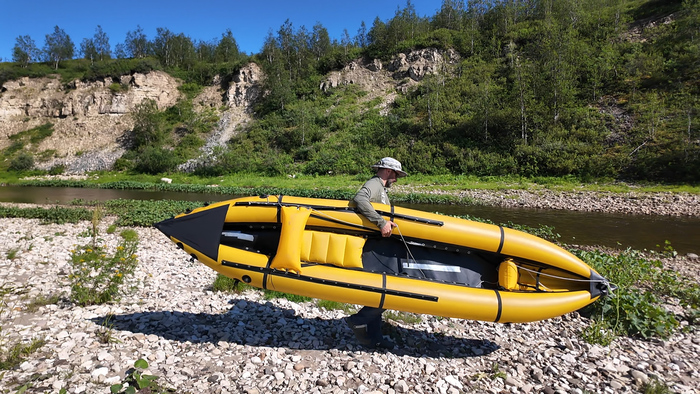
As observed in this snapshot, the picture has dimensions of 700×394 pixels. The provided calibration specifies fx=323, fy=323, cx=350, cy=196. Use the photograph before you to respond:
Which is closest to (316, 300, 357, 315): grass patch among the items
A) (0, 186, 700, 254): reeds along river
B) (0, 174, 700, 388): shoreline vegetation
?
(0, 174, 700, 388): shoreline vegetation

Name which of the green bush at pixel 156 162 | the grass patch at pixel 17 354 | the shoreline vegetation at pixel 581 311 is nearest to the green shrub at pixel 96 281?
the shoreline vegetation at pixel 581 311

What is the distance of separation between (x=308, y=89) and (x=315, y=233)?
5125 cm

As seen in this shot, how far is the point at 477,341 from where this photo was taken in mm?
5051

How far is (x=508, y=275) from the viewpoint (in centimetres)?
499

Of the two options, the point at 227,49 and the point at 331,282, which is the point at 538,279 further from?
the point at 227,49

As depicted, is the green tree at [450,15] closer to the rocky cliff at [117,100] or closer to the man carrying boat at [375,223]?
the rocky cliff at [117,100]

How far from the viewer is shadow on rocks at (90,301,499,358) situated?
182 inches

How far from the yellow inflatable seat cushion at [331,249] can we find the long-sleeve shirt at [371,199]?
1.62 feet

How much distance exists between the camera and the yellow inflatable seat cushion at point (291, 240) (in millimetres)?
4516

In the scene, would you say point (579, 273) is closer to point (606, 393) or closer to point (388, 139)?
point (606, 393)

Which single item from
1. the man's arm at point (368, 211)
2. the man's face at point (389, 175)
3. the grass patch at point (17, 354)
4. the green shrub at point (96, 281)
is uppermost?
the man's face at point (389, 175)

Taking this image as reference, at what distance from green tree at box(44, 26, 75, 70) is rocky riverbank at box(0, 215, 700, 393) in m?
82.3

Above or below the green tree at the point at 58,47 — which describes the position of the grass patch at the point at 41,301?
below

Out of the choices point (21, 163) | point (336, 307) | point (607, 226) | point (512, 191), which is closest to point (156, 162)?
point (21, 163)
